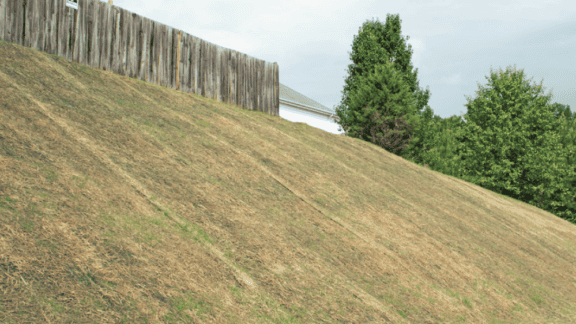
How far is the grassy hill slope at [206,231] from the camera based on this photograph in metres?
4.44

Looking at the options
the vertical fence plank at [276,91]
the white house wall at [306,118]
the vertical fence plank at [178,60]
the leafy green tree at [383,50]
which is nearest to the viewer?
the vertical fence plank at [178,60]

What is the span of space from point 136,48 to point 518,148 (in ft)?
77.4

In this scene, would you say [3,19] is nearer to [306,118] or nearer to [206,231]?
[206,231]

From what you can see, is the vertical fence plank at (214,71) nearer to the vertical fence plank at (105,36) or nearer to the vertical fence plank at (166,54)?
the vertical fence plank at (166,54)

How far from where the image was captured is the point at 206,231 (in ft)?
20.0

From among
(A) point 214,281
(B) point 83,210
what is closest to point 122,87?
(B) point 83,210

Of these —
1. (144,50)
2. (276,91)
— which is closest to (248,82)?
(276,91)

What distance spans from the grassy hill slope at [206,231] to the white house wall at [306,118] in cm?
1605

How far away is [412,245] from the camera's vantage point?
27.5 ft

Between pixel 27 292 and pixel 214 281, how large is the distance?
195 centimetres

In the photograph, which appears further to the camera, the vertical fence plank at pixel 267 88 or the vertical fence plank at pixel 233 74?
the vertical fence plank at pixel 267 88

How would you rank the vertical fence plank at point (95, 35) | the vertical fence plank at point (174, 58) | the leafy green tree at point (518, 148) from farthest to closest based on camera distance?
the leafy green tree at point (518, 148), the vertical fence plank at point (174, 58), the vertical fence plank at point (95, 35)

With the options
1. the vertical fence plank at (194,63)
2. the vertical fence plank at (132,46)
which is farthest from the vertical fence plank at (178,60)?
the vertical fence plank at (132,46)

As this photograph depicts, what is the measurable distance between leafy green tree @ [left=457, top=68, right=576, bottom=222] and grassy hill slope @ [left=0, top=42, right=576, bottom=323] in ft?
49.7
